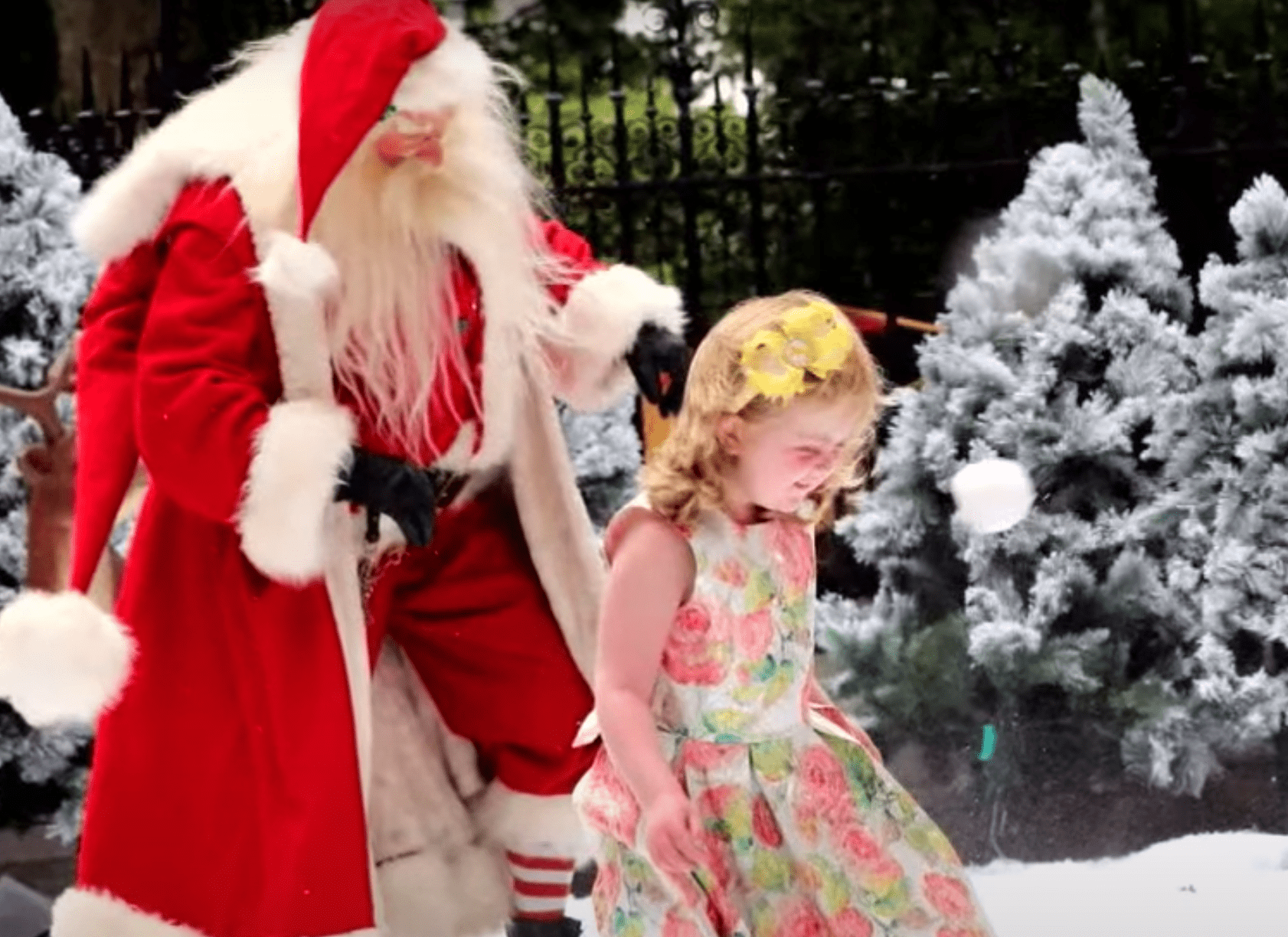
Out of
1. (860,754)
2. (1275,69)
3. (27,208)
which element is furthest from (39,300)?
(1275,69)

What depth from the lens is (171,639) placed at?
10.7 ft

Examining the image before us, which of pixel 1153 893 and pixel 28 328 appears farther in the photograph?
pixel 28 328

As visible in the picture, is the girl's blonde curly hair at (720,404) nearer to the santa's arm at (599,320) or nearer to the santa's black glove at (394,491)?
the santa's black glove at (394,491)

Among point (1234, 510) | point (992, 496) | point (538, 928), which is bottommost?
point (538, 928)

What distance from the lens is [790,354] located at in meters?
2.60

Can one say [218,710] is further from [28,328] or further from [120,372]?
[28,328]

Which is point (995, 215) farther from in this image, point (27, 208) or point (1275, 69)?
point (27, 208)

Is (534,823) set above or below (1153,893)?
above

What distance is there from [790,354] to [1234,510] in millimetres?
2165

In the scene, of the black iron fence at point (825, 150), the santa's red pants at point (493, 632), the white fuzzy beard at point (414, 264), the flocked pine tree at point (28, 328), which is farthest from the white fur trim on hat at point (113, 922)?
the black iron fence at point (825, 150)

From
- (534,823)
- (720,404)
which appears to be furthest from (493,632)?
(720,404)

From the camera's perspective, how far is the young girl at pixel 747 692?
261 centimetres

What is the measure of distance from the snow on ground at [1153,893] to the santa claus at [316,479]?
87 centimetres

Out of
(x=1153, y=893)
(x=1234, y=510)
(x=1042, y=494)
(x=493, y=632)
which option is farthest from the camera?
(x=1042, y=494)
